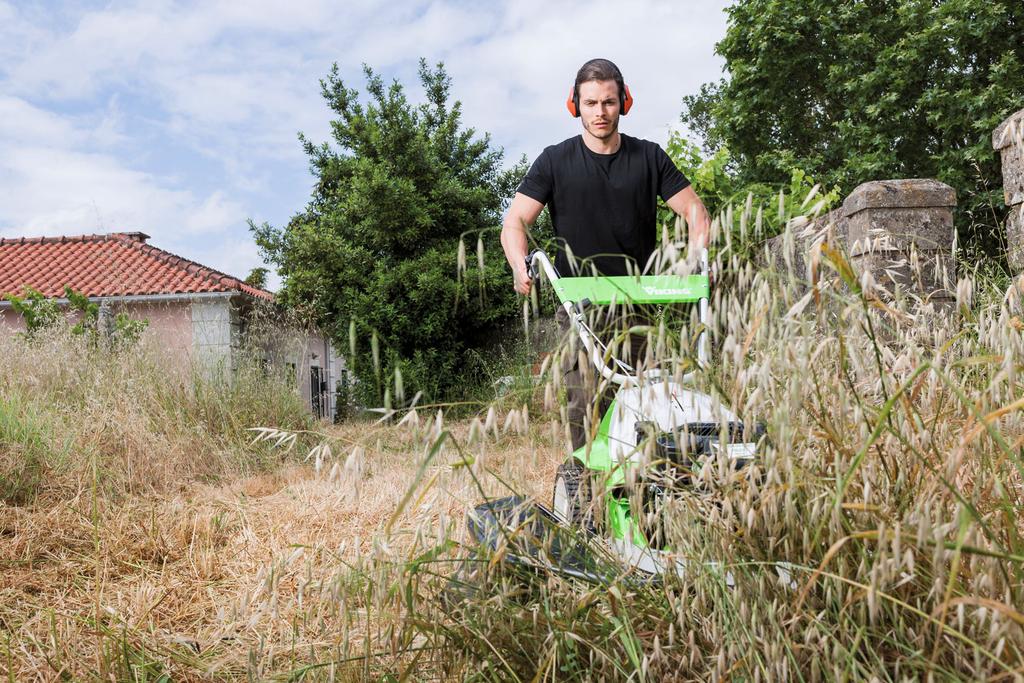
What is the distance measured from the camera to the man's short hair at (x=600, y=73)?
2.96 meters

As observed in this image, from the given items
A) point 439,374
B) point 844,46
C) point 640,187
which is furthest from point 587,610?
point 844,46

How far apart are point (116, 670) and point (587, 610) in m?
1.24

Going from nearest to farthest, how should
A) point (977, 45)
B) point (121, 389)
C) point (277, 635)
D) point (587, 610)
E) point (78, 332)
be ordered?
point (587, 610) → point (277, 635) → point (121, 389) → point (78, 332) → point (977, 45)

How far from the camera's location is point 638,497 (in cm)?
136

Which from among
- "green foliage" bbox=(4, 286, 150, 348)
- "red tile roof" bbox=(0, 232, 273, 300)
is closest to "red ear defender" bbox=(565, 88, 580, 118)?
"green foliage" bbox=(4, 286, 150, 348)

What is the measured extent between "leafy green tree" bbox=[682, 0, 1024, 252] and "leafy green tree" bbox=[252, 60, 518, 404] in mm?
5805

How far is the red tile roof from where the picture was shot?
15569 mm

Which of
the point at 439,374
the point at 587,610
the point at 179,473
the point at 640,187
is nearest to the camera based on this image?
the point at 587,610

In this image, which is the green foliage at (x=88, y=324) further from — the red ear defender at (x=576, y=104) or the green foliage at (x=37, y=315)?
the red ear defender at (x=576, y=104)

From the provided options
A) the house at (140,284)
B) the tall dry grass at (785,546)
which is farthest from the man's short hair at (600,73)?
the house at (140,284)

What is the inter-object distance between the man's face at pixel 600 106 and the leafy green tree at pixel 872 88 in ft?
36.8

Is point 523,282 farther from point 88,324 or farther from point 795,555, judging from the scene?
point 88,324

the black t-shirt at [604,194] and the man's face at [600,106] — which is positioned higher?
the man's face at [600,106]

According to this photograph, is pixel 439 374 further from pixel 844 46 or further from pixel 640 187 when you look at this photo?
pixel 844 46
